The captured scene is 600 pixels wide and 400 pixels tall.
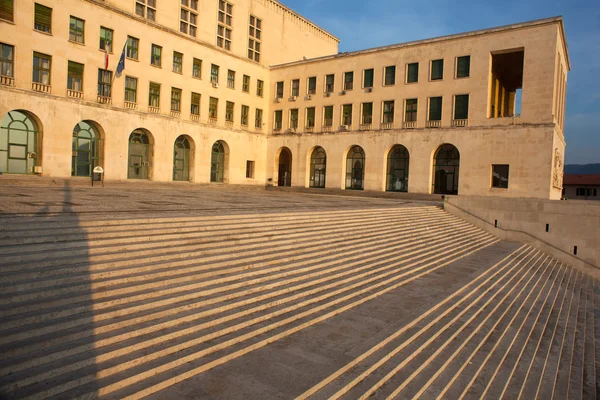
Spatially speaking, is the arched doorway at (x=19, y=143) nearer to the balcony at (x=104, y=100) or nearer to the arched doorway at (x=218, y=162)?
the balcony at (x=104, y=100)

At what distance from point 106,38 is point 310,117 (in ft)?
62.9

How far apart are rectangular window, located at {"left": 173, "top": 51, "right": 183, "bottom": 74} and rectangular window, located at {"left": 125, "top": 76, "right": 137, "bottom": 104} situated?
13.3 ft

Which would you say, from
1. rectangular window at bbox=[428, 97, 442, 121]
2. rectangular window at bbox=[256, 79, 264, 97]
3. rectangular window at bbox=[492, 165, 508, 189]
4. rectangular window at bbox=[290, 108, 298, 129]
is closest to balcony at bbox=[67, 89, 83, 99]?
rectangular window at bbox=[256, 79, 264, 97]

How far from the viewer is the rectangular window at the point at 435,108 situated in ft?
109

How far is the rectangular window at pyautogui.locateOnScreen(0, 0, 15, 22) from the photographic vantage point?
23.9 metres

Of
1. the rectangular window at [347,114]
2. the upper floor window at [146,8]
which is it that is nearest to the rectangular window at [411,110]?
the rectangular window at [347,114]

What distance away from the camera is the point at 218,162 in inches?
1526

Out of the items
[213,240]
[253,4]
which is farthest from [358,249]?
[253,4]

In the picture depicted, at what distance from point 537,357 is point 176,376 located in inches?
293

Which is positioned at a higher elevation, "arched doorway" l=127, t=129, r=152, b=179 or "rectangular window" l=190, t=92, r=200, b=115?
"rectangular window" l=190, t=92, r=200, b=115

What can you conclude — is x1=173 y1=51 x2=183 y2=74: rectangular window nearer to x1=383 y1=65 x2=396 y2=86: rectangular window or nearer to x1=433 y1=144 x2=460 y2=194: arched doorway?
x1=383 y1=65 x2=396 y2=86: rectangular window

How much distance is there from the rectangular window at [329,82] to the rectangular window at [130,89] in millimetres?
17493

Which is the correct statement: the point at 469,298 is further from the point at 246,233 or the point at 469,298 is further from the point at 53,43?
the point at 53,43

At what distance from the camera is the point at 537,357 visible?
28.0 feet
